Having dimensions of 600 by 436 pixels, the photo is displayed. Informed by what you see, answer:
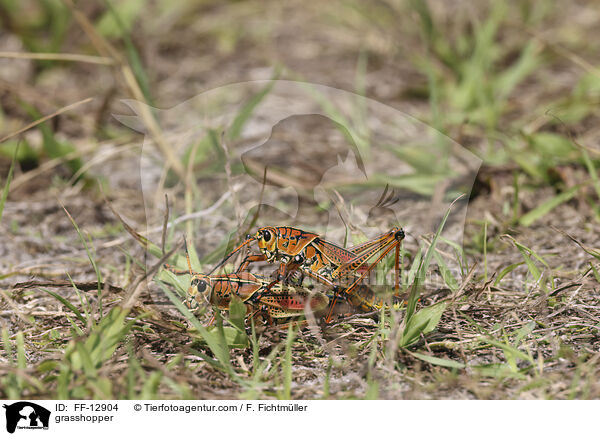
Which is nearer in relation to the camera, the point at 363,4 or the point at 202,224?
the point at 202,224

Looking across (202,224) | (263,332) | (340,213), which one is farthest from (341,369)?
(202,224)

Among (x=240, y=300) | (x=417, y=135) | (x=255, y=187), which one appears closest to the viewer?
(x=240, y=300)

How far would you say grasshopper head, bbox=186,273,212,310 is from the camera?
1562 millimetres

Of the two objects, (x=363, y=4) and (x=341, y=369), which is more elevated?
(x=363, y=4)

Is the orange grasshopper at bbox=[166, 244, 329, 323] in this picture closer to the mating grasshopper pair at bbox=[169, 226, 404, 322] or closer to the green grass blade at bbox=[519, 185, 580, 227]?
the mating grasshopper pair at bbox=[169, 226, 404, 322]

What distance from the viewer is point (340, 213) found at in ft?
6.22

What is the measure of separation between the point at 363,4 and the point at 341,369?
3.98 metres

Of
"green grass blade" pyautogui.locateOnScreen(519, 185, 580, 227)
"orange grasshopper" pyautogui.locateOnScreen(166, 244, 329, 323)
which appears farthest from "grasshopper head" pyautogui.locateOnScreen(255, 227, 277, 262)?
"green grass blade" pyautogui.locateOnScreen(519, 185, 580, 227)
